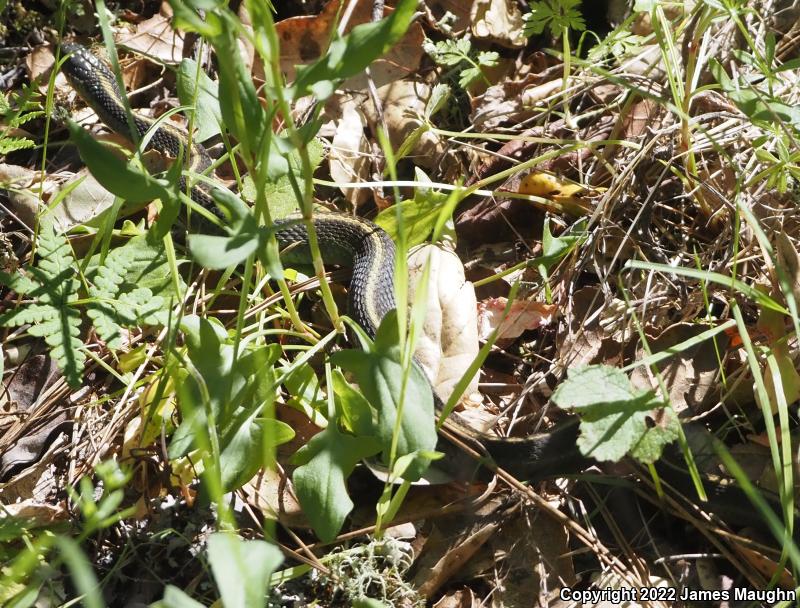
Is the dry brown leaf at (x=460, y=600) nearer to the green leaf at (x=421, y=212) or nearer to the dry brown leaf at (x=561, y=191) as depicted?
the green leaf at (x=421, y=212)

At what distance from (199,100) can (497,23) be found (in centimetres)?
205

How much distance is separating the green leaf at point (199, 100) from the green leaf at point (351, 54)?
0.76 meters

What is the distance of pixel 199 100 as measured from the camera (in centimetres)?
236

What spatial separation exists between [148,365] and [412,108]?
1.80 metres

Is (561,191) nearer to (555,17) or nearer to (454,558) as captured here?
(555,17)

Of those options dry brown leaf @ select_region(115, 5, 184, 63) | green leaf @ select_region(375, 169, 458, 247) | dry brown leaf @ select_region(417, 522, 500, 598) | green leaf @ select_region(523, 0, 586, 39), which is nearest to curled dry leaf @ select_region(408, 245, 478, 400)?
green leaf @ select_region(375, 169, 458, 247)

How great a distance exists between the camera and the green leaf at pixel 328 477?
2047 mm

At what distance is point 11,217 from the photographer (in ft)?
11.3

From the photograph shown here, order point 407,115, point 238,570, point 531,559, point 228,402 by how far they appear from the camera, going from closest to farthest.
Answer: point 238,570 → point 228,402 → point 531,559 → point 407,115

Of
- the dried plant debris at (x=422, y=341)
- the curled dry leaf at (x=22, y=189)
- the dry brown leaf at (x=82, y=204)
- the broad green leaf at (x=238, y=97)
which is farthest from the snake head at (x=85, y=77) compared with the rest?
the broad green leaf at (x=238, y=97)

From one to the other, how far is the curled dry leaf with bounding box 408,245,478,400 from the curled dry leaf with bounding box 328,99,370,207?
713mm

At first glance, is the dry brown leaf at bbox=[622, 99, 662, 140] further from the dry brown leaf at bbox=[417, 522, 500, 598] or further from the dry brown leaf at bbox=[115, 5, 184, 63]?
the dry brown leaf at bbox=[115, 5, 184, 63]

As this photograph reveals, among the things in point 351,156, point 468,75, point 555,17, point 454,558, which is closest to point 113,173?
point 454,558

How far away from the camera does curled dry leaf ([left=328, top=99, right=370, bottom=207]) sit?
3.56m
